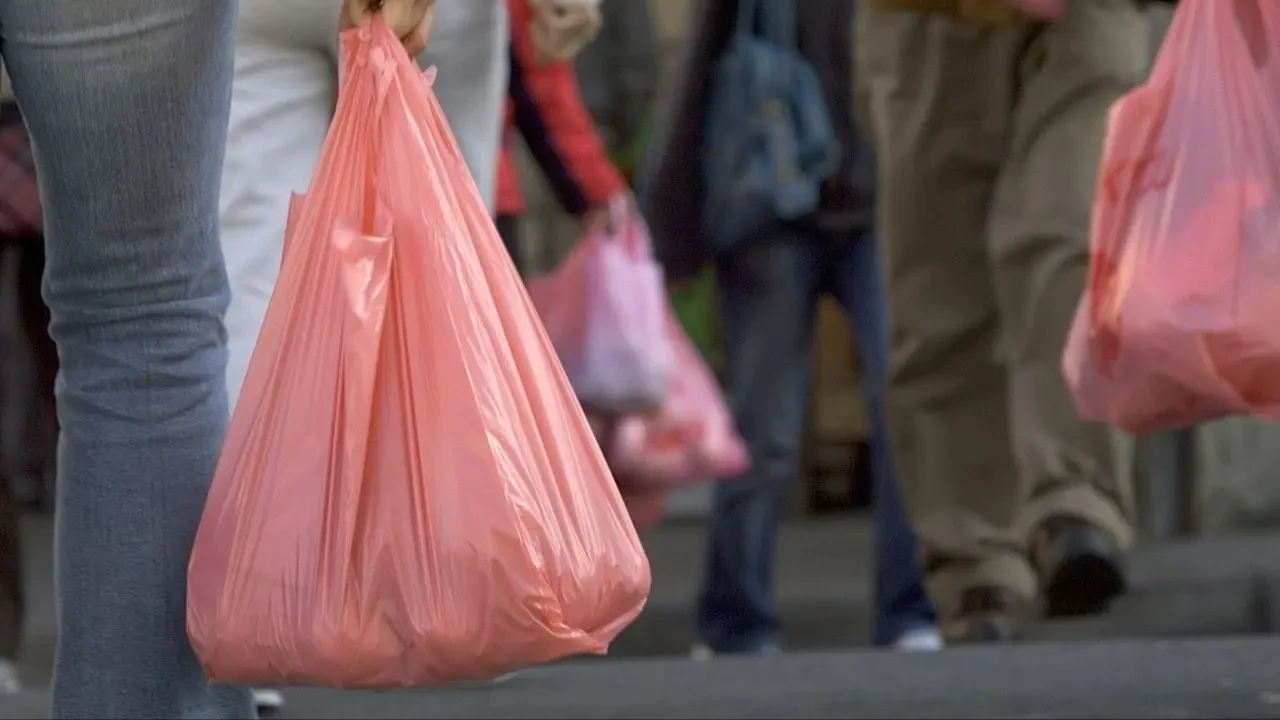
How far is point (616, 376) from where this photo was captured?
5.80m

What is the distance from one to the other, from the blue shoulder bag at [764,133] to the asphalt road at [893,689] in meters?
1.34

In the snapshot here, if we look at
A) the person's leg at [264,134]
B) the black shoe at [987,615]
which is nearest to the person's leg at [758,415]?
the black shoe at [987,615]

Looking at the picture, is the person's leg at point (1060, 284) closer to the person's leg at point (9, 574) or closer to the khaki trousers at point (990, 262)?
the khaki trousers at point (990, 262)

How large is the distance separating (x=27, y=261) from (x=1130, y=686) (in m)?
2.70

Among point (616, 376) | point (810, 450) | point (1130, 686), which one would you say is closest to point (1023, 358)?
point (1130, 686)

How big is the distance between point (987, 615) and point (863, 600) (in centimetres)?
208

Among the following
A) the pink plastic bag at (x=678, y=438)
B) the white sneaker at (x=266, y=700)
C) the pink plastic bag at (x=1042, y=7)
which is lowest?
the pink plastic bag at (x=678, y=438)

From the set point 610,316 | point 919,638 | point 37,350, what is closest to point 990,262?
point 919,638

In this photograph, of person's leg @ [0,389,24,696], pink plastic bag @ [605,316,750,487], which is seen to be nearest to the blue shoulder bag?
pink plastic bag @ [605,316,750,487]

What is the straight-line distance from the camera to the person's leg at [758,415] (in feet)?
18.3

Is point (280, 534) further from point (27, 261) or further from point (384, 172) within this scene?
point (27, 261)

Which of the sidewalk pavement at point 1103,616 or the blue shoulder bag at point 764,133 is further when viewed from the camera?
the sidewalk pavement at point 1103,616

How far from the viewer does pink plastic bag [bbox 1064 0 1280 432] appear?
310 cm

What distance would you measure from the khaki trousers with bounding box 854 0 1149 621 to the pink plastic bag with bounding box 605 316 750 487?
129 centimetres
